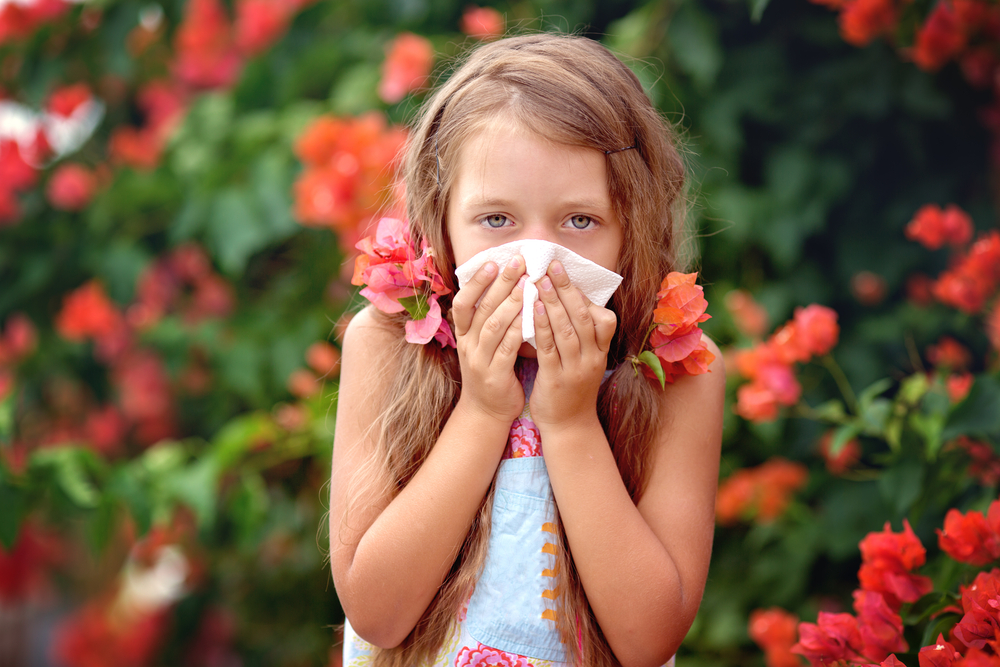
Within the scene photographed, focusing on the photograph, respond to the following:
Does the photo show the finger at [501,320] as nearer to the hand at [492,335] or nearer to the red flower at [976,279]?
the hand at [492,335]

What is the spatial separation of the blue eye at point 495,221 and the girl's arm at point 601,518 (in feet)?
0.31

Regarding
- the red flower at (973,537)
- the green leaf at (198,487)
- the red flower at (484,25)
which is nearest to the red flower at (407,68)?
the red flower at (484,25)

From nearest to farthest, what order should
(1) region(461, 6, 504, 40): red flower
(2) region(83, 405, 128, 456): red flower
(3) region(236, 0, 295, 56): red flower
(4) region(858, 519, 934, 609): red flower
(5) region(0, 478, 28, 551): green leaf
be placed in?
1. (4) region(858, 519, 934, 609): red flower
2. (5) region(0, 478, 28, 551): green leaf
3. (1) region(461, 6, 504, 40): red flower
4. (3) region(236, 0, 295, 56): red flower
5. (2) region(83, 405, 128, 456): red flower

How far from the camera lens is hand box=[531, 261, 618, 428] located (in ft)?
2.96

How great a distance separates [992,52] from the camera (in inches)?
64.9

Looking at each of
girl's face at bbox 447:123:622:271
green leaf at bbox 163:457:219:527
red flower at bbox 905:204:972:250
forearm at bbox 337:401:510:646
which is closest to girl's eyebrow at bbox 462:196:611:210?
girl's face at bbox 447:123:622:271

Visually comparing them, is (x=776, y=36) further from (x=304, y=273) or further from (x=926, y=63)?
(x=304, y=273)

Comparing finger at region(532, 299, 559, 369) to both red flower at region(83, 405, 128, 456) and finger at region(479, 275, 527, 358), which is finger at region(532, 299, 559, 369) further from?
red flower at region(83, 405, 128, 456)

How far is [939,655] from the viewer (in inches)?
36.2

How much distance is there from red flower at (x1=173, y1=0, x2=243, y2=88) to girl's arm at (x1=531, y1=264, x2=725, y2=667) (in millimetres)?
2256

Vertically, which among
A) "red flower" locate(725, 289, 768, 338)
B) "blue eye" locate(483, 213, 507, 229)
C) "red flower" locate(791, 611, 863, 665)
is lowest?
"red flower" locate(725, 289, 768, 338)

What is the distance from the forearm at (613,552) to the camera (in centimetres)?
91

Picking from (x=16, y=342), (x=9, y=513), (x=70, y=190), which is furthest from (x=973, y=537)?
(x=16, y=342)

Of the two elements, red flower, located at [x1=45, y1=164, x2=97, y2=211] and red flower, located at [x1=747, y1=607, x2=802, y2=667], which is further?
red flower, located at [x1=45, y1=164, x2=97, y2=211]
